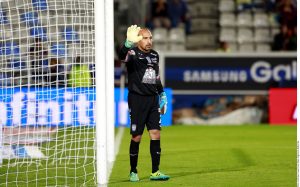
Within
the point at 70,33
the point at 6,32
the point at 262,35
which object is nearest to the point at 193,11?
the point at 262,35

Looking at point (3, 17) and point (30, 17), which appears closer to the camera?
point (3, 17)

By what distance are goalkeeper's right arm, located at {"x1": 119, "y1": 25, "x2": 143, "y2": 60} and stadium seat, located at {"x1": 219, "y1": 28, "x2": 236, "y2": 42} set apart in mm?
16484

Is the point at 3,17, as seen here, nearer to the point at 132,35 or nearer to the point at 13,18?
the point at 13,18

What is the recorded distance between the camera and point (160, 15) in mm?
28156

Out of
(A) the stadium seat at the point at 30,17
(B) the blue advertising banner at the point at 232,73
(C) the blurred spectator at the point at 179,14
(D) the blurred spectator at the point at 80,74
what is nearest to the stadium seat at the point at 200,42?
(C) the blurred spectator at the point at 179,14

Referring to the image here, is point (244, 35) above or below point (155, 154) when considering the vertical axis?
above

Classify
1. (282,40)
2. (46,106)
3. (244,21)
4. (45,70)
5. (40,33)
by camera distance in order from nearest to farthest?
(40,33), (45,70), (46,106), (282,40), (244,21)

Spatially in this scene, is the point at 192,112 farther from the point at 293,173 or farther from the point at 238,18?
the point at 293,173

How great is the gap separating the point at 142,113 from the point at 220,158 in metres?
3.62

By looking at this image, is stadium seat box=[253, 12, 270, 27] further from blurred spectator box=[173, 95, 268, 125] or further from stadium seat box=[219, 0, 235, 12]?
blurred spectator box=[173, 95, 268, 125]

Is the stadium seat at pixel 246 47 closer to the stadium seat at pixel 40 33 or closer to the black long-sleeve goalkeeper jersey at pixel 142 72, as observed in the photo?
the stadium seat at pixel 40 33

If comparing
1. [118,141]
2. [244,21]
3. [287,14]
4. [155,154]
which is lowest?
[118,141]

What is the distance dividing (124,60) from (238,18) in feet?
56.7

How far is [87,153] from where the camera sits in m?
14.6
